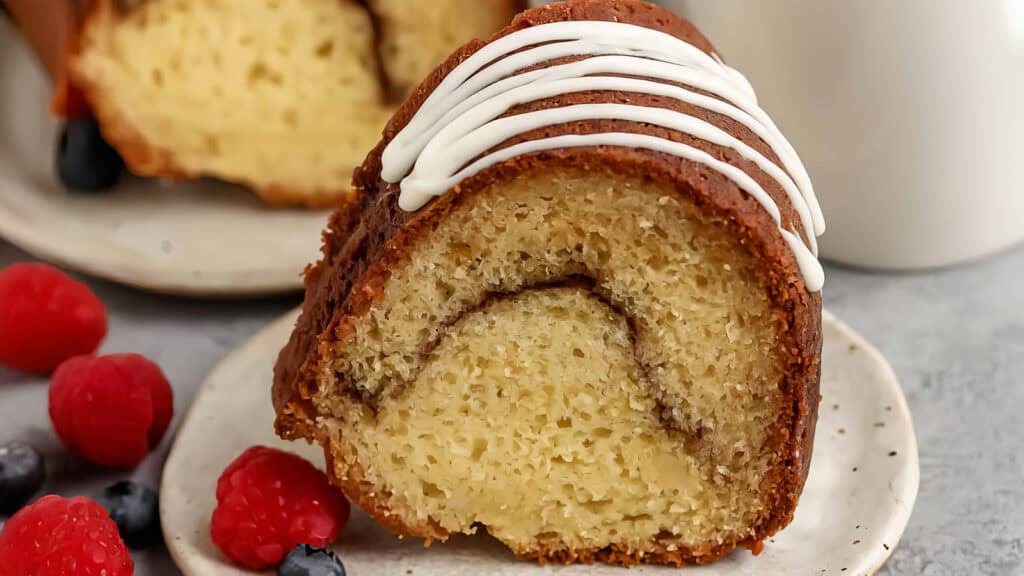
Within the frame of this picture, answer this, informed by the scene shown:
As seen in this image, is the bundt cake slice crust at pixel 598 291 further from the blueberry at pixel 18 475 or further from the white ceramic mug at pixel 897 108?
the white ceramic mug at pixel 897 108

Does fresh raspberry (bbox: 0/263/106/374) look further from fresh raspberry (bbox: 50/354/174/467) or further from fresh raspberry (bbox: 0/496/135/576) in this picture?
fresh raspberry (bbox: 0/496/135/576)

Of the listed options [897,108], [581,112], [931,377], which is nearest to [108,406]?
[581,112]

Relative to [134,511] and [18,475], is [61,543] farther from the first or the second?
[18,475]

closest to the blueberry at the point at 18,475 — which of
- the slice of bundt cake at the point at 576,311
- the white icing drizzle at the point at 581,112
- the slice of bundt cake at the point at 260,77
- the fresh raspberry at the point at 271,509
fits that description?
the fresh raspberry at the point at 271,509

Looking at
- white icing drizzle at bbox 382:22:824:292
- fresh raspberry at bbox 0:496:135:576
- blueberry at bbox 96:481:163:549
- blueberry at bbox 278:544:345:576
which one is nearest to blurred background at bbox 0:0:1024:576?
blueberry at bbox 96:481:163:549

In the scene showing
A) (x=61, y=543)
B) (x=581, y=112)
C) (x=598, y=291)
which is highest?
(x=581, y=112)

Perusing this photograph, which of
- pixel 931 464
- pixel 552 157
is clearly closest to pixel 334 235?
pixel 552 157
